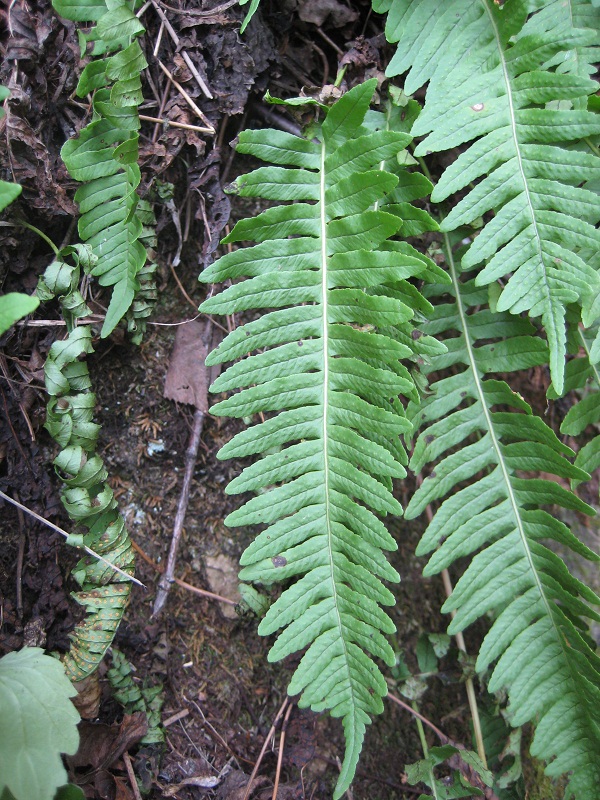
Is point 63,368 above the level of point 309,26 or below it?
below

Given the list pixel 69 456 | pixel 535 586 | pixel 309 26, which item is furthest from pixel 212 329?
pixel 535 586

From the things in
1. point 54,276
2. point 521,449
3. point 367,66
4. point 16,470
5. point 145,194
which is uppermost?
point 367,66

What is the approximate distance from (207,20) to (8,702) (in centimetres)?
201

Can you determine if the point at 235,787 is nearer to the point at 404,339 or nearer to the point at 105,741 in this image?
the point at 105,741

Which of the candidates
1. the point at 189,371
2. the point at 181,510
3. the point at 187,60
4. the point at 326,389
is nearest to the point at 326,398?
the point at 326,389

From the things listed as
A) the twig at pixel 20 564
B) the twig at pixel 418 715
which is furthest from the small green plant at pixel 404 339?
the twig at pixel 20 564

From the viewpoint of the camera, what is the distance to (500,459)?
1.86 meters

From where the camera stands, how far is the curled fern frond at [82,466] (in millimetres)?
1644

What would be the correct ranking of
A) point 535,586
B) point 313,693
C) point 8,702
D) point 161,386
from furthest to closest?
point 161,386 → point 535,586 → point 313,693 → point 8,702

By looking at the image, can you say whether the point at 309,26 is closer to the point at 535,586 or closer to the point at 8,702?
the point at 535,586

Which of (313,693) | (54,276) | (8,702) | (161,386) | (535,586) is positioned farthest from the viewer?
(161,386)

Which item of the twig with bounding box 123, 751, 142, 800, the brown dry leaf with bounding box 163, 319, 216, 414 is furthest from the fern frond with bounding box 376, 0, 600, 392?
the twig with bounding box 123, 751, 142, 800

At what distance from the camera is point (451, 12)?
1.74 m

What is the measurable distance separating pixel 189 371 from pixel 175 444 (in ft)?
0.82
